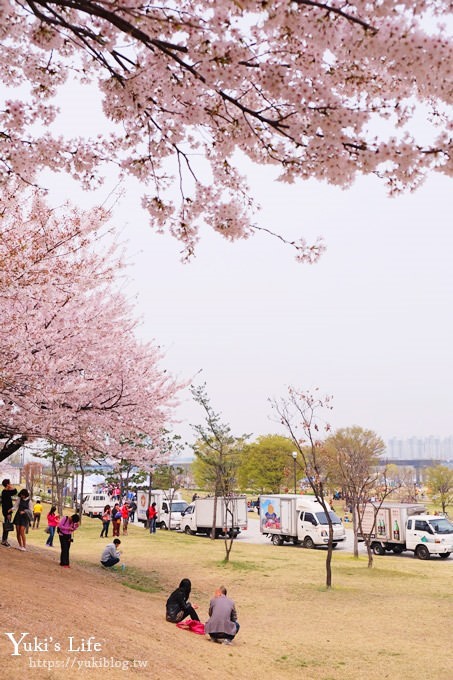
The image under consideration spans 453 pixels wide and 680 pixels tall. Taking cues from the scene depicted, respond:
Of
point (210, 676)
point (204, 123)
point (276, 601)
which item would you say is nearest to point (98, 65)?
point (204, 123)

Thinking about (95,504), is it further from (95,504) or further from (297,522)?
(297,522)

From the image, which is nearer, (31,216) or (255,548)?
(31,216)

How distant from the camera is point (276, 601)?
13.8 metres

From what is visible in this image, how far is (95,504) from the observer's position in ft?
148

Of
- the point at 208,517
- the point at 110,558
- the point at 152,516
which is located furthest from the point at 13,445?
the point at 208,517

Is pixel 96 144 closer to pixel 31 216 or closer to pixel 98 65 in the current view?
pixel 98 65

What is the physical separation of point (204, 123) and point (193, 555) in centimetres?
1877

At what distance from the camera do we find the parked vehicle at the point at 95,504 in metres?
44.3

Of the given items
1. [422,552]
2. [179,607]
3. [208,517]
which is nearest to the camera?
[179,607]

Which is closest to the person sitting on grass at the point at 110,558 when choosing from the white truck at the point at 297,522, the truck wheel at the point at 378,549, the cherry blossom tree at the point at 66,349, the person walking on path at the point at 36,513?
the cherry blossom tree at the point at 66,349

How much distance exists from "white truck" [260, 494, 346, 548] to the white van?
19.0 m

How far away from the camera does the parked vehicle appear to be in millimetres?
44312

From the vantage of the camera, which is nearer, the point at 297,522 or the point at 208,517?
the point at 297,522

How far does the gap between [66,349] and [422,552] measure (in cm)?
1812
